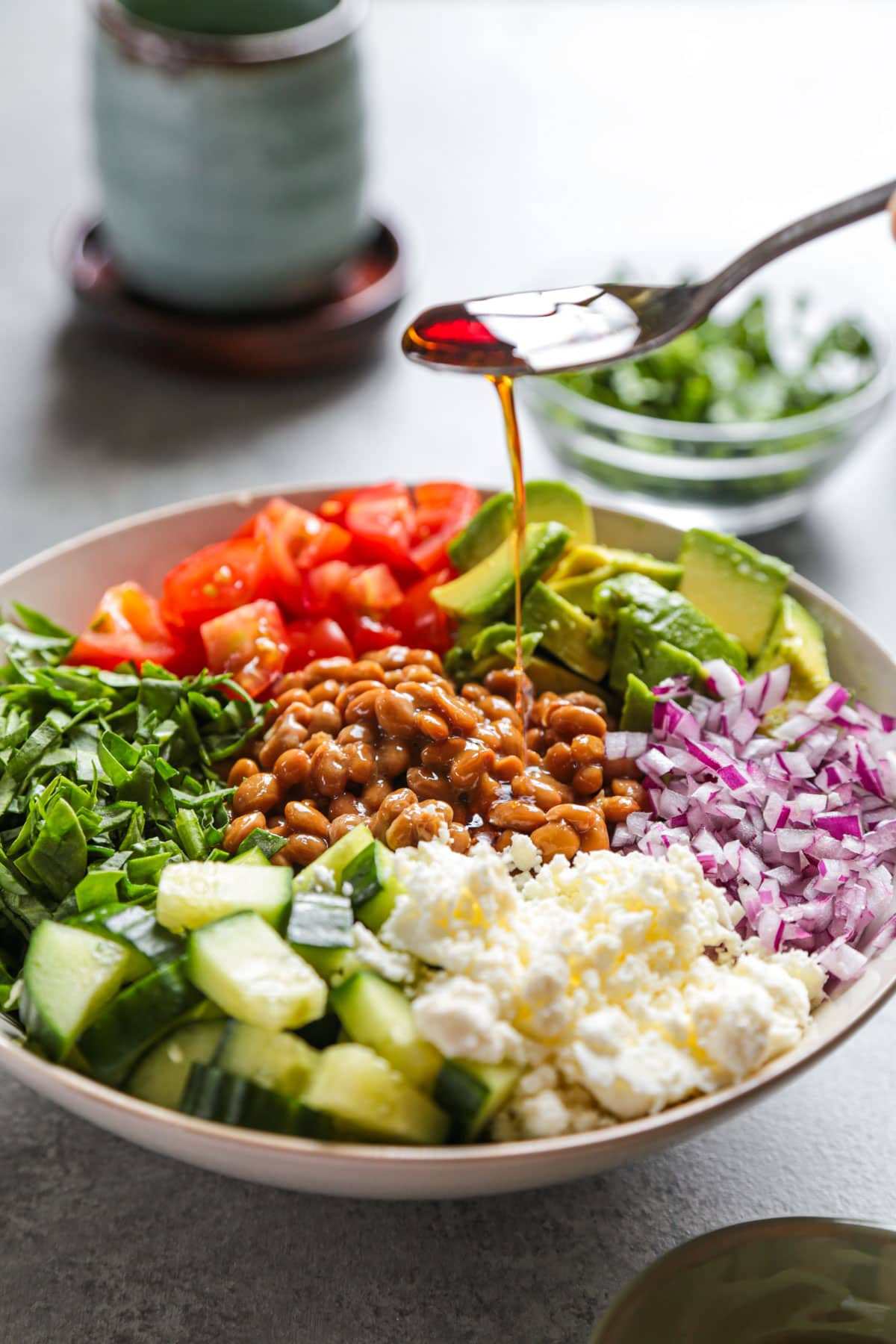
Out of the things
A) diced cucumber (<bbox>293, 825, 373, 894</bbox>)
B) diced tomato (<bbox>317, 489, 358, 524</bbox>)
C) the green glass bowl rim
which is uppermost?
the green glass bowl rim

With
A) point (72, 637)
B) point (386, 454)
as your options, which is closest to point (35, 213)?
point (386, 454)

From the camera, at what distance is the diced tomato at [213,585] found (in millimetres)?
2754

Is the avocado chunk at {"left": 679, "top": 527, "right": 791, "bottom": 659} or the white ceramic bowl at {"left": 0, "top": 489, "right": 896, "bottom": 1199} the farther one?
the avocado chunk at {"left": 679, "top": 527, "right": 791, "bottom": 659}

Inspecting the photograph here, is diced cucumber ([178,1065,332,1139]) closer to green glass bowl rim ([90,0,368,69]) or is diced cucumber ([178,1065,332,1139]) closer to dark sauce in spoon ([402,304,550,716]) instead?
dark sauce in spoon ([402,304,550,716])

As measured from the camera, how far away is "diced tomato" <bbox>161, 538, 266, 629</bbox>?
108 inches

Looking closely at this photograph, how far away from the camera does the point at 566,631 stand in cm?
263

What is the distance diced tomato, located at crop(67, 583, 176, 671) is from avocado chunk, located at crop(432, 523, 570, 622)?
592 millimetres

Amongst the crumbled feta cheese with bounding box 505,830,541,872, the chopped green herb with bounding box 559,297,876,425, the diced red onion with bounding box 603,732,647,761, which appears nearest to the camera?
the crumbled feta cheese with bounding box 505,830,541,872

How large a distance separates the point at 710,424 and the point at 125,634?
1672 mm

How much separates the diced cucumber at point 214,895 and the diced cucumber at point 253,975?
0.05 m

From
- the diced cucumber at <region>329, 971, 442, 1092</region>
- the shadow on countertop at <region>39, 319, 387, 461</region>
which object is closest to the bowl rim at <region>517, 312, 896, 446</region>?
the shadow on countertop at <region>39, 319, 387, 461</region>

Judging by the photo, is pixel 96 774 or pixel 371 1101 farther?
pixel 96 774

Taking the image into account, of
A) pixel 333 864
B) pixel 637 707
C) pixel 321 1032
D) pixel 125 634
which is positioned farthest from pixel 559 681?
pixel 321 1032

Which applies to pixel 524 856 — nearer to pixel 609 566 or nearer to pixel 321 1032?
pixel 321 1032
